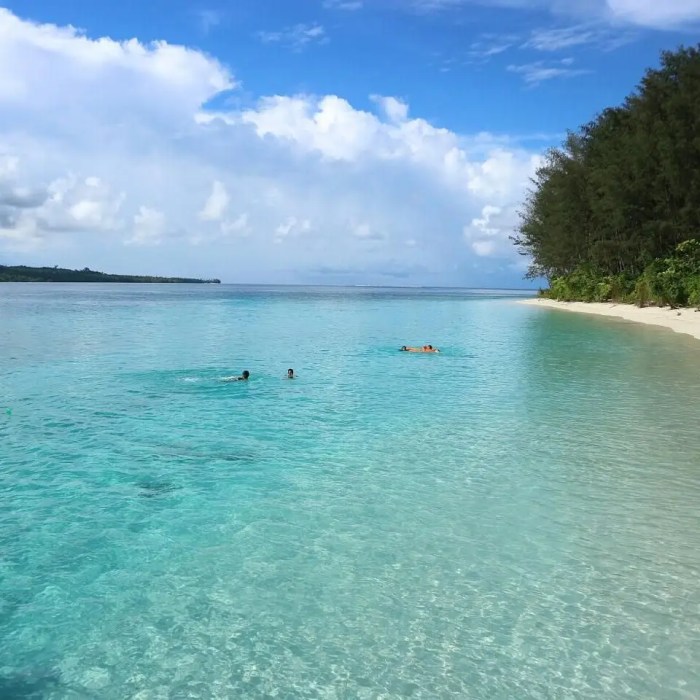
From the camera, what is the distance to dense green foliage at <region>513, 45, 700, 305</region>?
45500 millimetres

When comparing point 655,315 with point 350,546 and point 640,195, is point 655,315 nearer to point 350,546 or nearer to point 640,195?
point 640,195

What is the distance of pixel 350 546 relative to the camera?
7.21m

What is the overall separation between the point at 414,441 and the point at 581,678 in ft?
23.5

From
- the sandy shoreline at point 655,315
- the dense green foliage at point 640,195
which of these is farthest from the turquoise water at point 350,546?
the dense green foliage at point 640,195

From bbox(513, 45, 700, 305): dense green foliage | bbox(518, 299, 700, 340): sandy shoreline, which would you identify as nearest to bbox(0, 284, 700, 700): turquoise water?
bbox(518, 299, 700, 340): sandy shoreline

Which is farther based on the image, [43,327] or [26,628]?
[43,327]

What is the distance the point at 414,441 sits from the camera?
11977 mm

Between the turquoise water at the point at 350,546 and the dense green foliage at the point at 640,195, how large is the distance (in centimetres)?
3342

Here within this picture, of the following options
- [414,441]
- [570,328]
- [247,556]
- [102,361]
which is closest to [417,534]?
[247,556]

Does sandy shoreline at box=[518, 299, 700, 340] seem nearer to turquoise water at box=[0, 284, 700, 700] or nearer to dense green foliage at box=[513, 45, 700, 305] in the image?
dense green foliage at box=[513, 45, 700, 305]

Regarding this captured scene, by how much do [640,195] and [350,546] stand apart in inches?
2005

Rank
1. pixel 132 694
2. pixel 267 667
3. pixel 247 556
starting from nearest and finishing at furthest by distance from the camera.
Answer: pixel 132 694, pixel 267 667, pixel 247 556

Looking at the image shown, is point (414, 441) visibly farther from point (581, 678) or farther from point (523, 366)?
point (523, 366)

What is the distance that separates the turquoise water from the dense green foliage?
33422 mm
